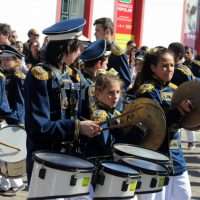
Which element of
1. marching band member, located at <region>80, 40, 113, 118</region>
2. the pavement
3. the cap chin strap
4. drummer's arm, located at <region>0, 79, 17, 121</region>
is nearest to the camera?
the cap chin strap

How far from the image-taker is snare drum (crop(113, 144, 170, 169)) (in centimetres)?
382

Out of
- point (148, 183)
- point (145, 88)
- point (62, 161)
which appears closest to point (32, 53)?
point (145, 88)

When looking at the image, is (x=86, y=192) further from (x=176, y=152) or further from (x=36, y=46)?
(x=36, y=46)

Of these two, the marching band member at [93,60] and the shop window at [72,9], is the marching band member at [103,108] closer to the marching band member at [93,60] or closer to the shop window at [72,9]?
the marching band member at [93,60]

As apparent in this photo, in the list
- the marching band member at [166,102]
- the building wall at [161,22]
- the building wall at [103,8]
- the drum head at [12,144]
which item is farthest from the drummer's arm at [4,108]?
the building wall at [161,22]

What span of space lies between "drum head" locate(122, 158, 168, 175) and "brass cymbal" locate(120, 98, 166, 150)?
0.27 metres

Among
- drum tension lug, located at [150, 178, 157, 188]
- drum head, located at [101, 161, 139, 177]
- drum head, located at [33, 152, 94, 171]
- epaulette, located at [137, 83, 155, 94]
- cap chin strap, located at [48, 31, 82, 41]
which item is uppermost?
cap chin strap, located at [48, 31, 82, 41]

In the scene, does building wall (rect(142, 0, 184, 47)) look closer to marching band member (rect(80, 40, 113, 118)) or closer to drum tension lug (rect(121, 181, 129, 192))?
marching band member (rect(80, 40, 113, 118))

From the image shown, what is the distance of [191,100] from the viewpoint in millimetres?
4387

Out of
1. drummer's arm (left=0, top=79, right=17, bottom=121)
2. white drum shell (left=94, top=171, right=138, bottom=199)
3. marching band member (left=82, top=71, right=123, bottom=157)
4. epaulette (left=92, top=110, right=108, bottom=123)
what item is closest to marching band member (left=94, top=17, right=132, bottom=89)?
drummer's arm (left=0, top=79, right=17, bottom=121)

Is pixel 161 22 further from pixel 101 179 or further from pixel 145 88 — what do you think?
pixel 101 179

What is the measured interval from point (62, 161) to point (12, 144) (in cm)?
190

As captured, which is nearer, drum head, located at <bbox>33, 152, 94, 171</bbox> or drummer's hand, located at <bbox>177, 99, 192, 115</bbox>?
drum head, located at <bbox>33, 152, 94, 171</bbox>

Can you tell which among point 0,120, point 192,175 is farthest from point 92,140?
point 192,175
